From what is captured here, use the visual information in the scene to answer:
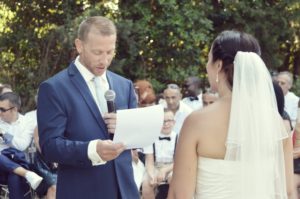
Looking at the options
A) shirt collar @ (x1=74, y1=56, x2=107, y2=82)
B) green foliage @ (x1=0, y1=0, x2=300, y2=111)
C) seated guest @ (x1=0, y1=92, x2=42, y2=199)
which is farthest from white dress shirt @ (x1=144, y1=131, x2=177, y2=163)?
shirt collar @ (x1=74, y1=56, x2=107, y2=82)

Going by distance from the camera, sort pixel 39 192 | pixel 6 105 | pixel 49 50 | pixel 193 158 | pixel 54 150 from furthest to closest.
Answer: pixel 49 50
pixel 6 105
pixel 39 192
pixel 54 150
pixel 193 158

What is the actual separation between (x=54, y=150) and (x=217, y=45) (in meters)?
1.12

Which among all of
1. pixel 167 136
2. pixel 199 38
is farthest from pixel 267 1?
pixel 167 136

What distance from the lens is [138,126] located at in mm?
4004

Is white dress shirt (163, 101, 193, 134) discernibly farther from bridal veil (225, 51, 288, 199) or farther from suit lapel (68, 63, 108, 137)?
bridal veil (225, 51, 288, 199)

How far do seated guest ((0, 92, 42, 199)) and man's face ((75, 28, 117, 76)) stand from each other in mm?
3966

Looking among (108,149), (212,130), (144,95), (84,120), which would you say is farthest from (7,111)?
(212,130)

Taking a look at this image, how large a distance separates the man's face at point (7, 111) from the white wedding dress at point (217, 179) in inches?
211

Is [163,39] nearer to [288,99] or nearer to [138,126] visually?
[288,99]

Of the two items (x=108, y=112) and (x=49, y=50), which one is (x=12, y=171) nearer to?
(x=108, y=112)

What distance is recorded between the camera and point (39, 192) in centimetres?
788

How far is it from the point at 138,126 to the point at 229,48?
803 millimetres

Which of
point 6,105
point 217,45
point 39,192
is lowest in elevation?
point 39,192

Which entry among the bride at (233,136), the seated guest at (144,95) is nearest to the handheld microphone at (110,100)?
the bride at (233,136)
